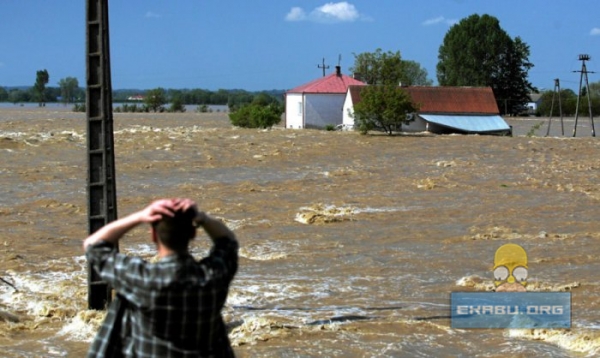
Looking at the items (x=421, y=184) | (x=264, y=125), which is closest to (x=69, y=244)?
(x=421, y=184)

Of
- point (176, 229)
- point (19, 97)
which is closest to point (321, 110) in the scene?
point (176, 229)

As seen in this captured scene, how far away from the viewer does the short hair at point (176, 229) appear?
3445 mm

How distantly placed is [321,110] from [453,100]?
7.94m

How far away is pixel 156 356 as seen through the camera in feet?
11.7

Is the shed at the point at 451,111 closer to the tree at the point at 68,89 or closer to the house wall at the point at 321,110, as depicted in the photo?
the house wall at the point at 321,110

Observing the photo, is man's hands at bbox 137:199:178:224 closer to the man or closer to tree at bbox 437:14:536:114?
the man

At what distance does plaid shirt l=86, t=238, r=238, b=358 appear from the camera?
3537 millimetres

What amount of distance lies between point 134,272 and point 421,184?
21069 mm

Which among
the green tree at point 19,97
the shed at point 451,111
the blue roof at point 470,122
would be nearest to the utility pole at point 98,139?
the shed at point 451,111

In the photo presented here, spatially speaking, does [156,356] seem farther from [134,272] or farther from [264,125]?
[264,125]

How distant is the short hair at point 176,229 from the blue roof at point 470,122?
44994 mm

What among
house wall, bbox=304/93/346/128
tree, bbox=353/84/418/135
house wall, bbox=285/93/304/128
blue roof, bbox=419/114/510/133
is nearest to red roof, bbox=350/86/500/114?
blue roof, bbox=419/114/510/133

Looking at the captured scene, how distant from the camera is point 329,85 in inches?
2143

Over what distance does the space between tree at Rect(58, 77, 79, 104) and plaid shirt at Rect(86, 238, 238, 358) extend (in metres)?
145
